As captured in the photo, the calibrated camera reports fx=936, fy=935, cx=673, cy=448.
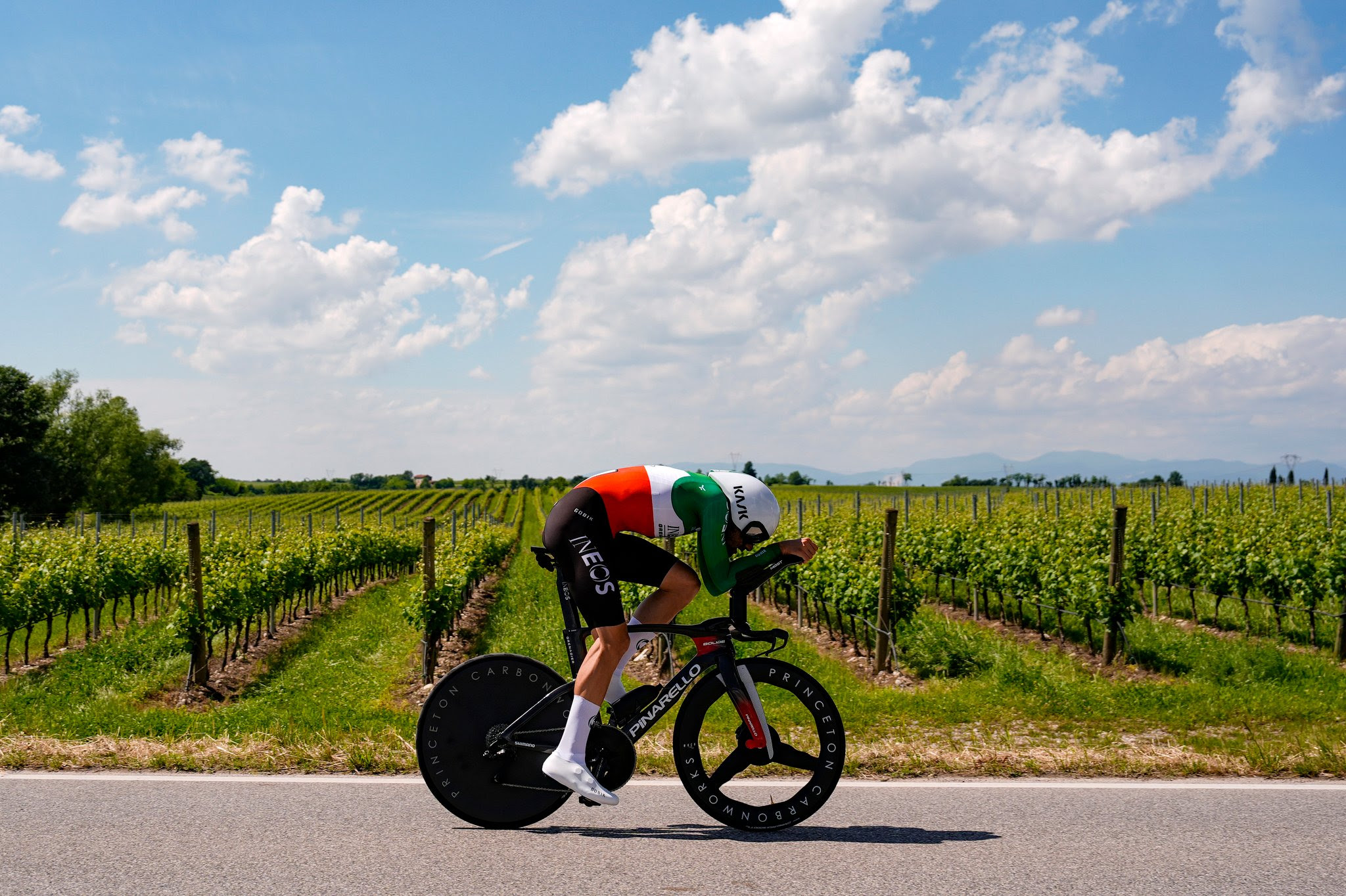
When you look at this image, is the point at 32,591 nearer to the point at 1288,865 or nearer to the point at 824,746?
the point at 824,746

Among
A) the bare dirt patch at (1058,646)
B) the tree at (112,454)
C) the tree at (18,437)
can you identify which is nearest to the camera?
the bare dirt patch at (1058,646)

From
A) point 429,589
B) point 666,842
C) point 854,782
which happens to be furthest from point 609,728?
point 429,589

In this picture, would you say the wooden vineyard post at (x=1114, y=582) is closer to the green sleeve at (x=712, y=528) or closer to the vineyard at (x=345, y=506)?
the green sleeve at (x=712, y=528)

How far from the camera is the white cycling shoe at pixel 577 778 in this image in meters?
3.74

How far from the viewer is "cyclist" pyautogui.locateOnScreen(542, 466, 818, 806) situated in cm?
385

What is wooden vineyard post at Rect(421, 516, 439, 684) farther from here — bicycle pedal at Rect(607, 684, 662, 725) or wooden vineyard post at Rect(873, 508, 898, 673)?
bicycle pedal at Rect(607, 684, 662, 725)

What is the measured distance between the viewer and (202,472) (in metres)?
182

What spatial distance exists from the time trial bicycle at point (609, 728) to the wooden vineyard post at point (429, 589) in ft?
27.8

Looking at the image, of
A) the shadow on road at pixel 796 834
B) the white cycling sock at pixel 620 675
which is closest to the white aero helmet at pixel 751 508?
the white cycling sock at pixel 620 675

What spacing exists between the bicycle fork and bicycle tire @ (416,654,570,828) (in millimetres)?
694

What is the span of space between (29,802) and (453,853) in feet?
7.19

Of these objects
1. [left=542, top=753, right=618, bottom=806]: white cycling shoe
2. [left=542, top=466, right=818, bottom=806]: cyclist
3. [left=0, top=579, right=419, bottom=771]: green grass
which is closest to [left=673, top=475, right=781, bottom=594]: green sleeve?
[left=542, top=466, right=818, bottom=806]: cyclist

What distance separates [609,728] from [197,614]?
35.4ft

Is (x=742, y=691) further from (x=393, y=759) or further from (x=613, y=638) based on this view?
(x=393, y=759)
